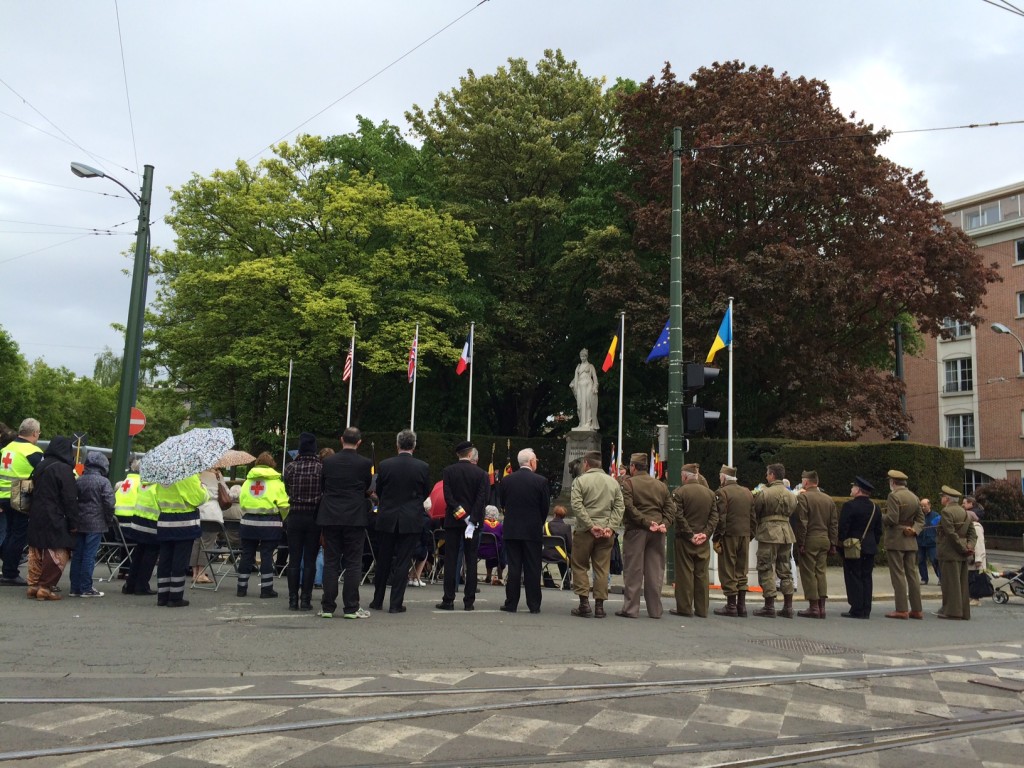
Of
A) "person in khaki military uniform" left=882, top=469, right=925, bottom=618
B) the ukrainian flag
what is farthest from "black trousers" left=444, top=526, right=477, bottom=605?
the ukrainian flag

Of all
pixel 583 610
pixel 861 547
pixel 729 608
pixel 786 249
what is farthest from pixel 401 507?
pixel 786 249

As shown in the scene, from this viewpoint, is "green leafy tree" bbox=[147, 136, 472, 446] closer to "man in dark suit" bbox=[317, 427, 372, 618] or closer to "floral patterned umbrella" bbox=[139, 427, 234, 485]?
"floral patterned umbrella" bbox=[139, 427, 234, 485]

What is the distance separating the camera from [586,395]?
31.3 m

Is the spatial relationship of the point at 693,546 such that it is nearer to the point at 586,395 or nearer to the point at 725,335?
the point at 725,335

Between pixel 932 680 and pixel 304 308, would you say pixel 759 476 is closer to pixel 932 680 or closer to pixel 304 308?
pixel 304 308

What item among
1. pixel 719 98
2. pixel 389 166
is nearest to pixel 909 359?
pixel 719 98

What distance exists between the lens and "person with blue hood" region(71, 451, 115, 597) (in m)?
10.7

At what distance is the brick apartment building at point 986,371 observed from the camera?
4709 cm

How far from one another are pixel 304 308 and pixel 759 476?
16.6 m

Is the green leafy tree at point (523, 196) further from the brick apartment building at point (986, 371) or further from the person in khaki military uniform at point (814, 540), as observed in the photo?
the brick apartment building at point (986, 371)

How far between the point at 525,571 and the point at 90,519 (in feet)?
16.9

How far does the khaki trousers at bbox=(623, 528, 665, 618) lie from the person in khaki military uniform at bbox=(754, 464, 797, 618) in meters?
1.58

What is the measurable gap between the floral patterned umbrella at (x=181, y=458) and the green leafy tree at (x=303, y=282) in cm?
2142

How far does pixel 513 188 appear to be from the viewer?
35531 millimetres
